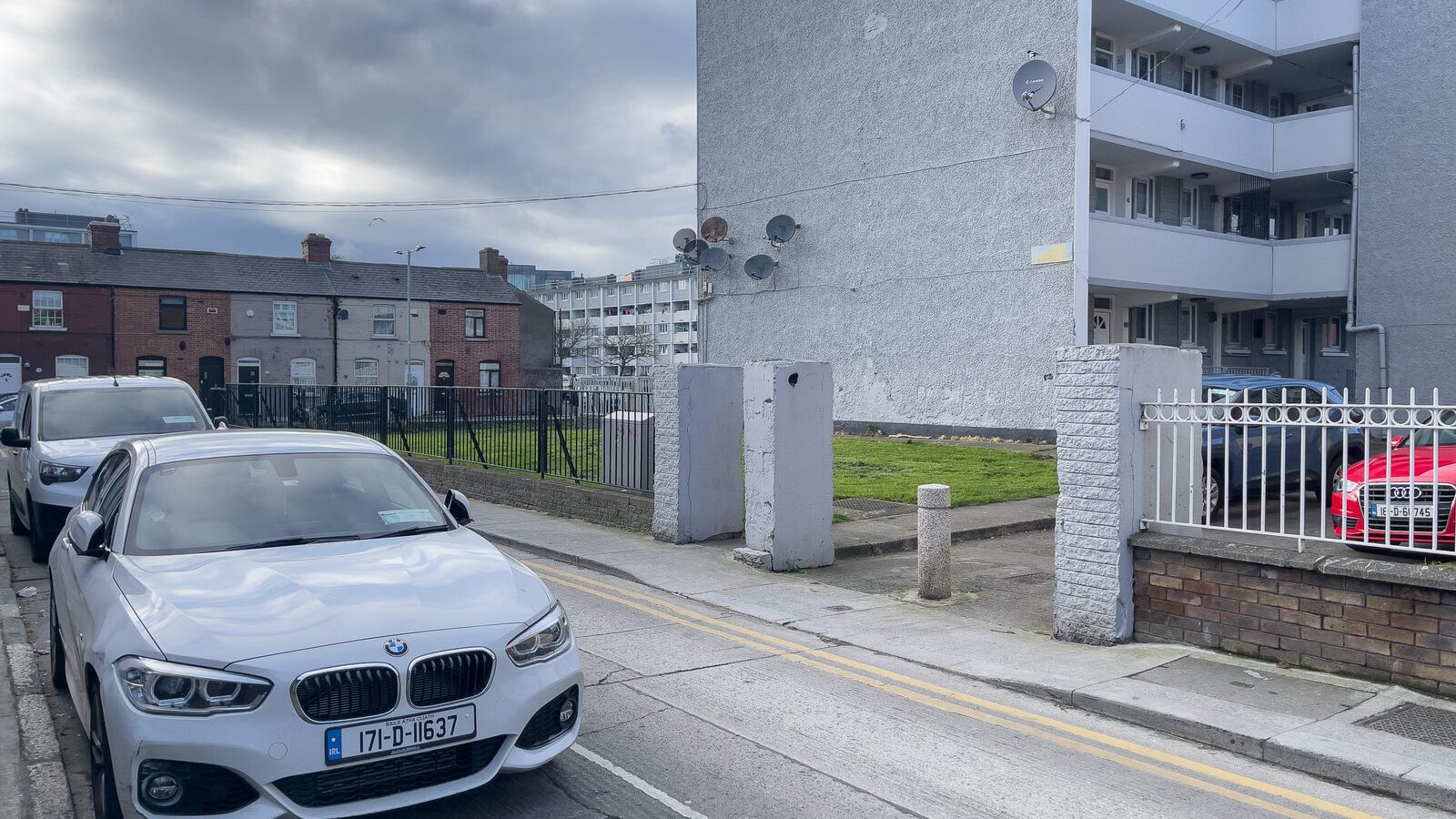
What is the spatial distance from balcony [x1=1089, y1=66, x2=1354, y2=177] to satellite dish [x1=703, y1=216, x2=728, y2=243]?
11.6 metres

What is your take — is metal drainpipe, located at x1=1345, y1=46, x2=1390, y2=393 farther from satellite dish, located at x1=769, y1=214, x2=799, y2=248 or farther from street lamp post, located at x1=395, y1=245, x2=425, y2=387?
street lamp post, located at x1=395, y1=245, x2=425, y2=387

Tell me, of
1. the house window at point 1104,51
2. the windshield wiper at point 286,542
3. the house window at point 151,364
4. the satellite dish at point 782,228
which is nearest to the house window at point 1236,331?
the house window at point 1104,51

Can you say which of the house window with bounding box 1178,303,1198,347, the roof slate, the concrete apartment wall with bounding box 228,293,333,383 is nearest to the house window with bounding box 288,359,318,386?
the concrete apartment wall with bounding box 228,293,333,383

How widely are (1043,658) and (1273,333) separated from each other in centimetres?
2575

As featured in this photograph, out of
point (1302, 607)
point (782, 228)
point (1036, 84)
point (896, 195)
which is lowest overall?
point (1302, 607)

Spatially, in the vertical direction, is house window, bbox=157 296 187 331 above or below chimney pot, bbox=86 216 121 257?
below

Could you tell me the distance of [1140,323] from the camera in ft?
83.6

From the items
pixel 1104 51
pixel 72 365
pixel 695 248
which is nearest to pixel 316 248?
pixel 72 365

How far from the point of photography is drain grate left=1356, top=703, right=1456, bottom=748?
5496mm

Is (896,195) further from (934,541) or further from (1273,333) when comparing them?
(934,541)

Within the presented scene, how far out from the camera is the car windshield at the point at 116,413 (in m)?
11.4

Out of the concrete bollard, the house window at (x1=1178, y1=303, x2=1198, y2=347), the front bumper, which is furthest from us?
the house window at (x1=1178, y1=303, x2=1198, y2=347)

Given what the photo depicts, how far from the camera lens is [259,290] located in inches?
1984

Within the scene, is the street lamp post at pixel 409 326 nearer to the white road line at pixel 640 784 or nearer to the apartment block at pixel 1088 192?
the apartment block at pixel 1088 192
